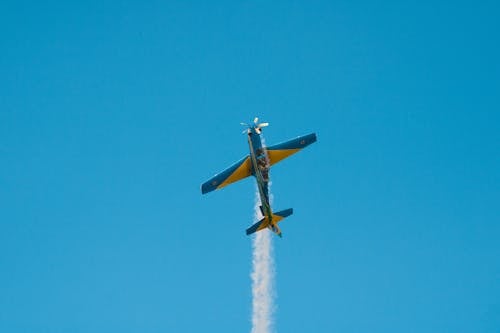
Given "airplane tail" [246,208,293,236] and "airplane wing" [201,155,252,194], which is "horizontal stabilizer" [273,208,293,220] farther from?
"airplane wing" [201,155,252,194]

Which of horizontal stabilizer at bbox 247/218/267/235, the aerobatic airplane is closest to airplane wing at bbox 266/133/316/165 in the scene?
the aerobatic airplane

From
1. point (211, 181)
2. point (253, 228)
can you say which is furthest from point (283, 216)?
point (211, 181)

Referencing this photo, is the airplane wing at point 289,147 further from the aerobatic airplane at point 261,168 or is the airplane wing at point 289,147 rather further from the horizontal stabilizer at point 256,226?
the horizontal stabilizer at point 256,226

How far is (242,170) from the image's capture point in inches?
3243

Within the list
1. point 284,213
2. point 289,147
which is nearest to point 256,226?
point 284,213

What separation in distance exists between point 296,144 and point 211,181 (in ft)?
34.8

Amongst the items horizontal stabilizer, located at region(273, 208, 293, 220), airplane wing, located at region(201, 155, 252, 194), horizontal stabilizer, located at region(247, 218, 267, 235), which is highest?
airplane wing, located at region(201, 155, 252, 194)

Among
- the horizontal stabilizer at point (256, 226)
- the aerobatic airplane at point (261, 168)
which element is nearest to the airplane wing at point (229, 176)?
the aerobatic airplane at point (261, 168)

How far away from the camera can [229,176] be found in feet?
269

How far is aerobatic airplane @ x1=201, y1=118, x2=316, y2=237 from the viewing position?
81.0 m

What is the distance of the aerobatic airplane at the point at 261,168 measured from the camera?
81000 mm

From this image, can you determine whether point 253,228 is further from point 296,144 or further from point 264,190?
point 296,144

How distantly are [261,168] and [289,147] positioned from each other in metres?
5.17

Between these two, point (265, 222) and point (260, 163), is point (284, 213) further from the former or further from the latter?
point (260, 163)
